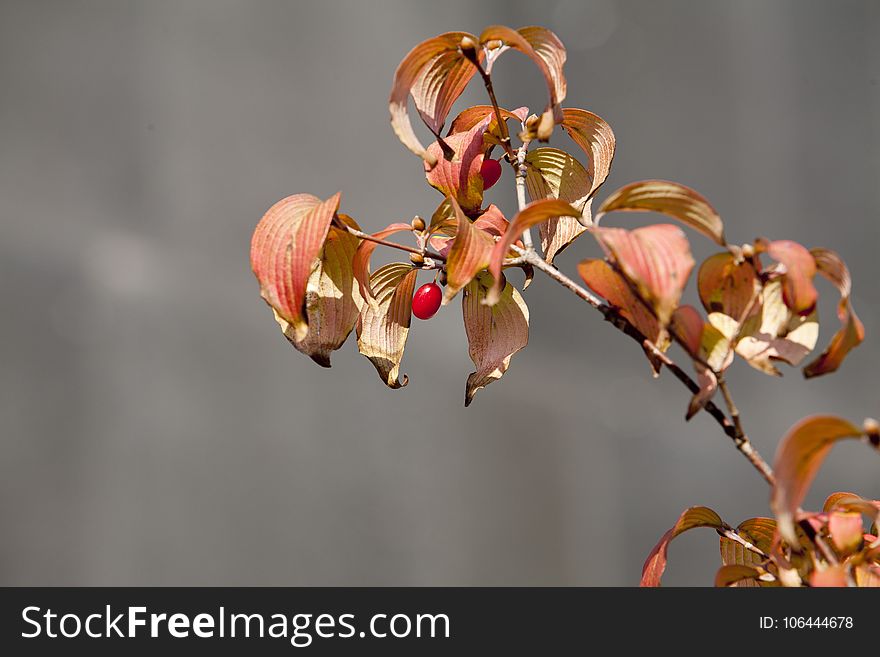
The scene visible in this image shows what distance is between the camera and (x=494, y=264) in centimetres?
36

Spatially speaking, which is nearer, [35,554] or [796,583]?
[796,583]

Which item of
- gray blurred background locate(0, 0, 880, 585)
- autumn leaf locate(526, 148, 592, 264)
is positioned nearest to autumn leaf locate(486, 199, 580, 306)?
autumn leaf locate(526, 148, 592, 264)

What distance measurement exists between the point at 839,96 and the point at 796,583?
177 cm

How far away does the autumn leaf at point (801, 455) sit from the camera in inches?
11.9

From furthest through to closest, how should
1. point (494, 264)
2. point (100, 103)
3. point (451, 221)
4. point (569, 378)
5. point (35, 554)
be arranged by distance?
point (569, 378) < point (100, 103) < point (35, 554) < point (451, 221) < point (494, 264)

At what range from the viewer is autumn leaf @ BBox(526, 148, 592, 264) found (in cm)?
49

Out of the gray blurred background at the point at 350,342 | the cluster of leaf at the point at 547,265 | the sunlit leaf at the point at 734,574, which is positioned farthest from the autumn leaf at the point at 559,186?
the gray blurred background at the point at 350,342

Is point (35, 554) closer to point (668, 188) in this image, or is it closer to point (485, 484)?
point (485, 484)

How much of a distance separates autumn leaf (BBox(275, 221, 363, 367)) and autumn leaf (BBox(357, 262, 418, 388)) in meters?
0.02

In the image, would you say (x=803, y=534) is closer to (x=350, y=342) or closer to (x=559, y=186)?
(x=559, y=186)

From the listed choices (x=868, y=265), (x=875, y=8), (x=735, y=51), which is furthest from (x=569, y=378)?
(x=875, y=8)

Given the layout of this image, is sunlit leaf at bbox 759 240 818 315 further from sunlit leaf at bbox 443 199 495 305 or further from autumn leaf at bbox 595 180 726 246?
sunlit leaf at bbox 443 199 495 305

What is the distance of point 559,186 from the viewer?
50 centimetres

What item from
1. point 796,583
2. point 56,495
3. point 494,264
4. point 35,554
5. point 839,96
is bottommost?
point 796,583
